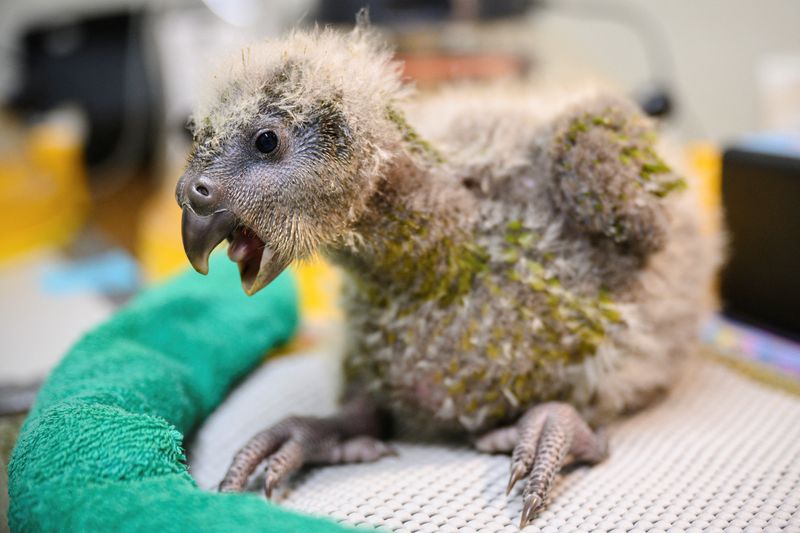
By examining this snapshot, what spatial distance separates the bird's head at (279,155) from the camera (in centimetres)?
52

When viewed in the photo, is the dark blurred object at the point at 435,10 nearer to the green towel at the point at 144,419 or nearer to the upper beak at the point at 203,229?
the green towel at the point at 144,419

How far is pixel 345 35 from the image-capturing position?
1.98 ft

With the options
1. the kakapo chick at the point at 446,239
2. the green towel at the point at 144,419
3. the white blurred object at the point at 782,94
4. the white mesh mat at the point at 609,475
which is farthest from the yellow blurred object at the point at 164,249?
the white blurred object at the point at 782,94

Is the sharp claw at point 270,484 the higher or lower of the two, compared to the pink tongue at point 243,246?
lower

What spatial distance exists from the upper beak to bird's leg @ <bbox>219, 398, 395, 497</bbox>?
0.56 ft

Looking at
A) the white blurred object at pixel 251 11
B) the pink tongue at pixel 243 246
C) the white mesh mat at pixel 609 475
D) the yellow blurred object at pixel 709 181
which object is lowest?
the white mesh mat at pixel 609 475

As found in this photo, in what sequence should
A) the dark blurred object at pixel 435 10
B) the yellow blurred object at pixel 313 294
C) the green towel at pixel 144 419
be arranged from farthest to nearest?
1. the dark blurred object at pixel 435 10
2. the yellow blurred object at pixel 313 294
3. the green towel at pixel 144 419

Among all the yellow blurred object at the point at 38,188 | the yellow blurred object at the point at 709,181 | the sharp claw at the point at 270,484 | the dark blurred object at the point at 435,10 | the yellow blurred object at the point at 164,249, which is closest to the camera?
the sharp claw at the point at 270,484

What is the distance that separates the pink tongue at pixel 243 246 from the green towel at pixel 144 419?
14 centimetres

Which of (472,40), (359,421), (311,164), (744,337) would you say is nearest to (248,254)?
(311,164)

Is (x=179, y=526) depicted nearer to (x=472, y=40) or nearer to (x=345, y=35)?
(x=345, y=35)

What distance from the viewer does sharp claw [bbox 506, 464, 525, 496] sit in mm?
544

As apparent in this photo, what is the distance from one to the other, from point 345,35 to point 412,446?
37 centimetres

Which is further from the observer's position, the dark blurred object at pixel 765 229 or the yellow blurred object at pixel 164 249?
the yellow blurred object at pixel 164 249
